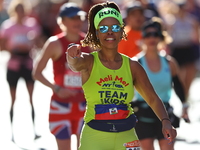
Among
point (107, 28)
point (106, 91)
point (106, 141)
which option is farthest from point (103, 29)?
point (106, 141)

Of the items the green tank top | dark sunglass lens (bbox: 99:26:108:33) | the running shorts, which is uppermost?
dark sunglass lens (bbox: 99:26:108:33)

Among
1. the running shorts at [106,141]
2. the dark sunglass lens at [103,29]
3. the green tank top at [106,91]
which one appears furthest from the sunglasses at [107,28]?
the running shorts at [106,141]

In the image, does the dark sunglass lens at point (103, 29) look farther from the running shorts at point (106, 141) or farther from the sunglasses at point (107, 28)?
the running shorts at point (106, 141)

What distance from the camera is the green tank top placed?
5148 millimetres

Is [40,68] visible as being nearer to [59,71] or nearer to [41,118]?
[59,71]

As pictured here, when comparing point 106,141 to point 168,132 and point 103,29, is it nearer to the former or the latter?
point 168,132

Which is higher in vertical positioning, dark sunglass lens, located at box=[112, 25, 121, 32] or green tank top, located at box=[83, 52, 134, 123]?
dark sunglass lens, located at box=[112, 25, 121, 32]

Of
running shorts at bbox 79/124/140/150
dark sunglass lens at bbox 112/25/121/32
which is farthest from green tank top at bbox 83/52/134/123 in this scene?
dark sunglass lens at bbox 112/25/121/32

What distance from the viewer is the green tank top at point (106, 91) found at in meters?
5.15

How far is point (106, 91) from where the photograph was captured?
5.16m

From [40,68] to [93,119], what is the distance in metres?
2.06

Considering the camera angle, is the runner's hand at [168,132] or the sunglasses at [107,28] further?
the sunglasses at [107,28]

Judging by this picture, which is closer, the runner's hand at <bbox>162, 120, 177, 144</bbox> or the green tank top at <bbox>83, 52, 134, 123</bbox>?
the runner's hand at <bbox>162, 120, 177, 144</bbox>

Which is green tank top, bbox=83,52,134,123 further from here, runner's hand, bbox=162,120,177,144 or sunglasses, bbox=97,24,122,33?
runner's hand, bbox=162,120,177,144
